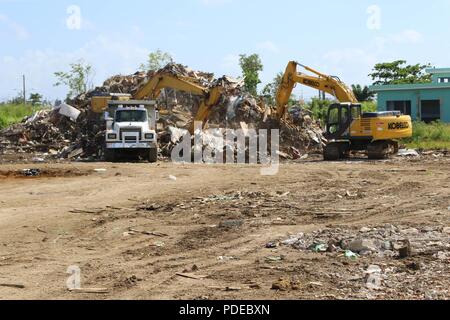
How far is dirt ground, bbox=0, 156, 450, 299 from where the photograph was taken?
26.7ft

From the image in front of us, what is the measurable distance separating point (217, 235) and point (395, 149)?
18.6m

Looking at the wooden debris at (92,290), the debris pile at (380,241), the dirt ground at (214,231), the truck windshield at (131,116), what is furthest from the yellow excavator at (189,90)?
the wooden debris at (92,290)

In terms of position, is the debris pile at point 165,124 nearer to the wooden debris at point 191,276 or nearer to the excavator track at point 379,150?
the excavator track at point 379,150

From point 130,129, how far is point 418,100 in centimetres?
2663

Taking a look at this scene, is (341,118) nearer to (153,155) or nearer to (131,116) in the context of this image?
(153,155)

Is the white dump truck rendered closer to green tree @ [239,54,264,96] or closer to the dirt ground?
the dirt ground

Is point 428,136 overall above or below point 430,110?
below

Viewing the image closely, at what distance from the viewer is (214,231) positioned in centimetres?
1170

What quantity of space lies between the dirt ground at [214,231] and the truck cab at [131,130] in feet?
18.3

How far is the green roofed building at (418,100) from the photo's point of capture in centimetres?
4734

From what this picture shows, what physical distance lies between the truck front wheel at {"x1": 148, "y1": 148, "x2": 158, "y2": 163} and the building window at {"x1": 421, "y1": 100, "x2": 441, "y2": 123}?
86.8 ft

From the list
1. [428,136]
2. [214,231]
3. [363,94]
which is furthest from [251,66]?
[214,231]
